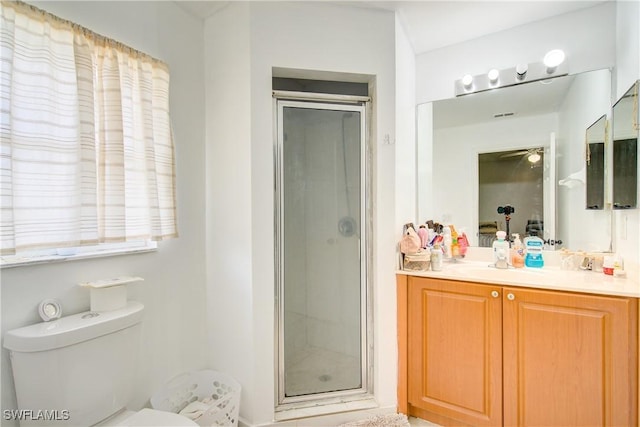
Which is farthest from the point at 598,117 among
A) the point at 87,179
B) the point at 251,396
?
the point at 87,179

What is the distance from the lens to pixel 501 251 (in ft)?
6.57

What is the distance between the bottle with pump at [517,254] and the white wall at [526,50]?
3.66 feet

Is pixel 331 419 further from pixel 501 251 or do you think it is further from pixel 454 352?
pixel 501 251

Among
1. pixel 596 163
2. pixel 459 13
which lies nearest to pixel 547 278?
pixel 596 163

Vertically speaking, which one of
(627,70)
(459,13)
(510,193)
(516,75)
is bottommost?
(510,193)

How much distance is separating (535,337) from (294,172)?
159 centimetres

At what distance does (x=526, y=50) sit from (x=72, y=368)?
2.99 m

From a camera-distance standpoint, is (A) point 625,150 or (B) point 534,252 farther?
(B) point 534,252

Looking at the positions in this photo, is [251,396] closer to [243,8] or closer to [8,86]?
[8,86]

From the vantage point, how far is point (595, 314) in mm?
1463

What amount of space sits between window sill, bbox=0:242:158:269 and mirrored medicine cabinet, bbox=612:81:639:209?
8.24 ft

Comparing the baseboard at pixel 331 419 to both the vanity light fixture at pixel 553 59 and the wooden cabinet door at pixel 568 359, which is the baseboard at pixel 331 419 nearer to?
the wooden cabinet door at pixel 568 359

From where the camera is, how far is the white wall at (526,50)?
1896 mm

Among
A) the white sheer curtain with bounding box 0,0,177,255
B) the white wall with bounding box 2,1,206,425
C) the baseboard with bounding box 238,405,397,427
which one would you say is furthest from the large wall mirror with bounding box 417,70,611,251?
the white sheer curtain with bounding box 0,0,177,255
